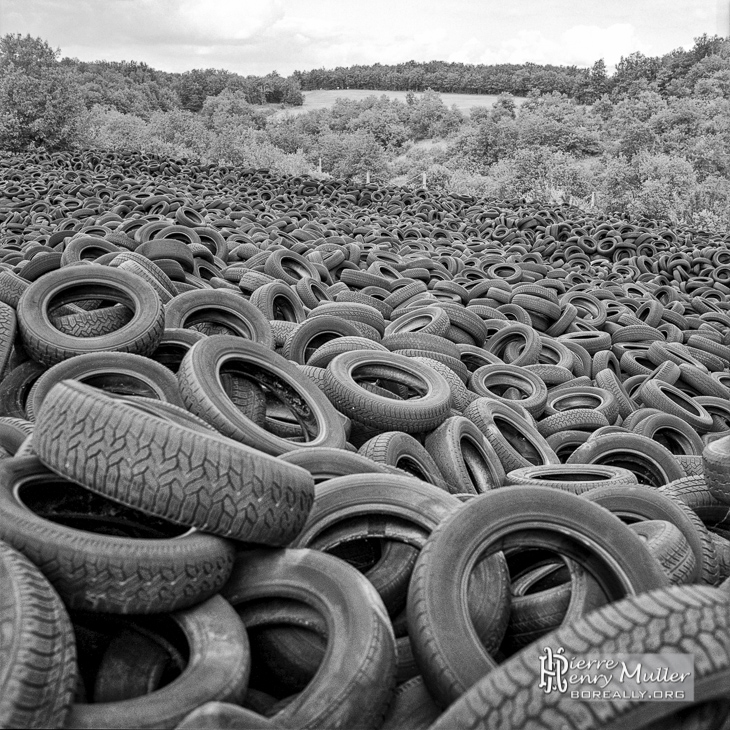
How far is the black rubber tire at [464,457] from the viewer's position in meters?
4.07

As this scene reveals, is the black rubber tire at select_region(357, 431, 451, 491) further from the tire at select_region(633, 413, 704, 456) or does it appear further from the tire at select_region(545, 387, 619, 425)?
the tire at select_region(633, 413, 704, 456)

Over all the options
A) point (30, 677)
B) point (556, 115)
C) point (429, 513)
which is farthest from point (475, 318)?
point (556, 115)

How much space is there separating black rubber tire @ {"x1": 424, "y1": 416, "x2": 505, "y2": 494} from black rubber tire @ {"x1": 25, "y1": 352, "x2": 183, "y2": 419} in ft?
5.96

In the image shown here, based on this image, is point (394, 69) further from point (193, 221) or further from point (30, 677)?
point (30, 677)

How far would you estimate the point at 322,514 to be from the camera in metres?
2.85

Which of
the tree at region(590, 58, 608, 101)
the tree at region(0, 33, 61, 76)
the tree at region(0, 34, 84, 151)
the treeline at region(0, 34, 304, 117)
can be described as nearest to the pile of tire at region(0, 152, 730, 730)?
the tree at region(0, 34, 84, 151)

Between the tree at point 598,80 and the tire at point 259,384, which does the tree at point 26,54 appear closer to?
the tire at point 259,384

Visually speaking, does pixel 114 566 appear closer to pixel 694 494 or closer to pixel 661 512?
pixel 661 512

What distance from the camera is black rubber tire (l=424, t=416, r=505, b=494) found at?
4066mm

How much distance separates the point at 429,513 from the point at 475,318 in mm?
4911

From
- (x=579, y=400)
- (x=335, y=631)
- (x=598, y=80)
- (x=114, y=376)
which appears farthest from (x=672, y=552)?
(x=598, y=80)

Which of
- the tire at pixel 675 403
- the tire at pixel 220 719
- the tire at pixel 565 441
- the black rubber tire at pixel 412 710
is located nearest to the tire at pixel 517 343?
the tire at pixel 675 403

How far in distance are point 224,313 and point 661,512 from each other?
3873 mm

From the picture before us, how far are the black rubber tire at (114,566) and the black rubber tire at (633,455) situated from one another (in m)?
3.69
